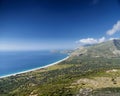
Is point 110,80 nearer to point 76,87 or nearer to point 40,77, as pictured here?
point 76,87

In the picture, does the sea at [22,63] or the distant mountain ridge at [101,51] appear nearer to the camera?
the sea at [22,63]

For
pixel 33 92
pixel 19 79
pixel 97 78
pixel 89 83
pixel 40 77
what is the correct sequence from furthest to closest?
pixel 40 77 → pixel 19 79 → pixel 97 78 → pixel 89 83 → pixel 33 92

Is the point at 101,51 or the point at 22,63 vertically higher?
the point at 101,51

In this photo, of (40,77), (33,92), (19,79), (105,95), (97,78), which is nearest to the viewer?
(105,95)

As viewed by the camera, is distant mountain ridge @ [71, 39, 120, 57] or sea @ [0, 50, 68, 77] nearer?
sea @ [0, 50, 68, 77]

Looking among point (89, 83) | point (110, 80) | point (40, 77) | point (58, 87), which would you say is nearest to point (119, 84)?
point (110, 80)

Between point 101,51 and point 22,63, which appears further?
point 101,51

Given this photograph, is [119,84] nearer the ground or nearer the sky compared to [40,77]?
nearer the ground

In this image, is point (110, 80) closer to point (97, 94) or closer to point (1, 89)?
point (97, 94)

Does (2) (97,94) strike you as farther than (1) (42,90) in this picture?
No
